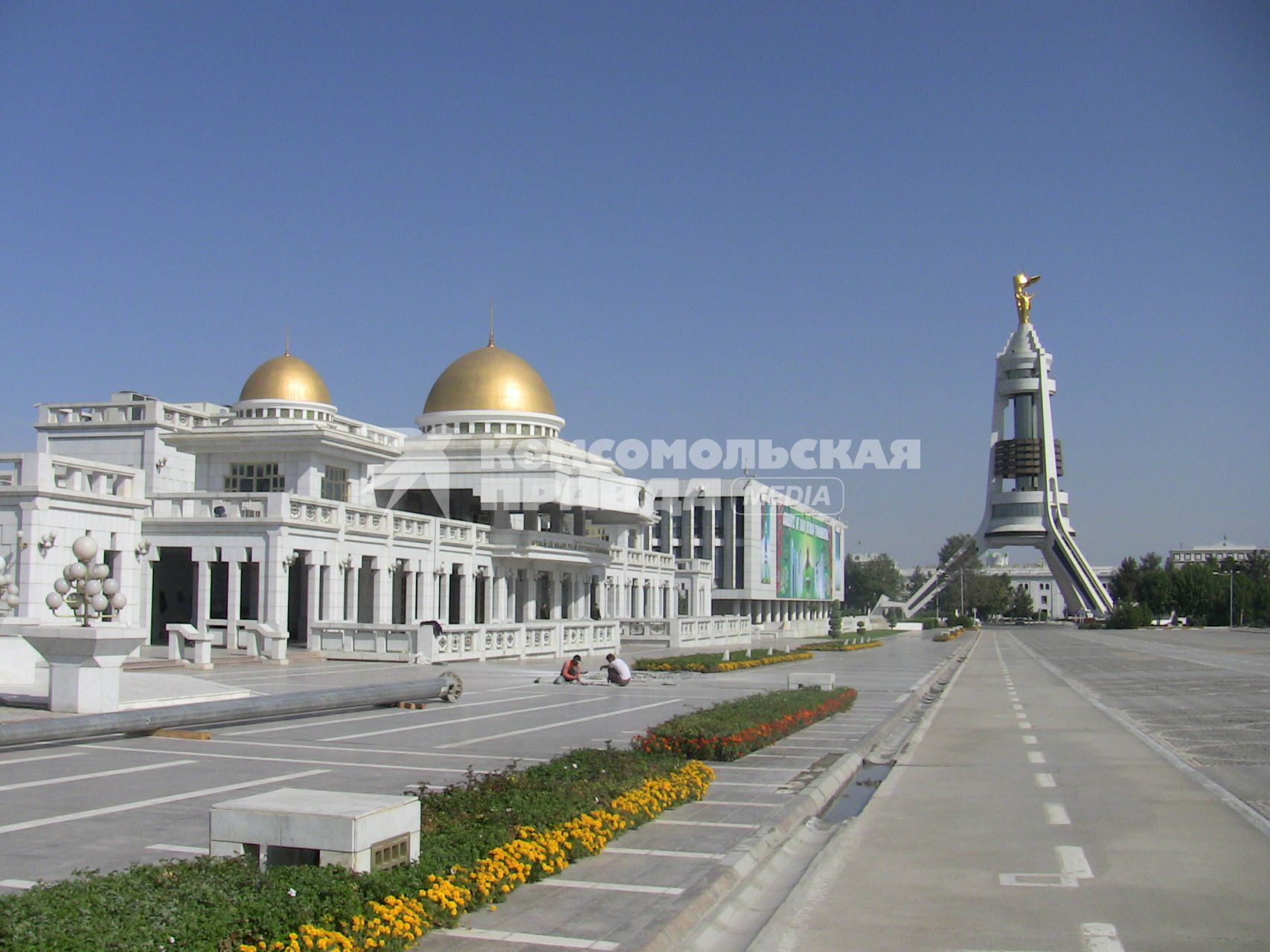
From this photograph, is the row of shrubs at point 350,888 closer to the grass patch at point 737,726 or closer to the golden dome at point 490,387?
the grass patch at point 737,726

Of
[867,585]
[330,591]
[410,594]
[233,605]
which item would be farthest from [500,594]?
[867,585]

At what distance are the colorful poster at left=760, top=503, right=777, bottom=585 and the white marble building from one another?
136 feet

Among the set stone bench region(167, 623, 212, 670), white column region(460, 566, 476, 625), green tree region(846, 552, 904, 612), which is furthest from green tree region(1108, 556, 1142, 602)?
stone bench region(167, 623, 212, 670)

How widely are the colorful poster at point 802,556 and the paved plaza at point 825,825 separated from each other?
318 feet

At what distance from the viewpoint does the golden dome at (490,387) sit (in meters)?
59.8

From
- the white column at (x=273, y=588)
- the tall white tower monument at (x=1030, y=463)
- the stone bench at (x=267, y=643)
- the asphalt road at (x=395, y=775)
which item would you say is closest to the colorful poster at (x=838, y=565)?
the tall white tower monument at (x=1030, y=463)

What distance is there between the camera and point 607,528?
74.1m

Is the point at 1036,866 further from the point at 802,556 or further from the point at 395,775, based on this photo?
the point at 802,556

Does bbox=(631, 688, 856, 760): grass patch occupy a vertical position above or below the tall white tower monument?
below

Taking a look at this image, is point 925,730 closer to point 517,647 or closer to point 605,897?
point 605,897

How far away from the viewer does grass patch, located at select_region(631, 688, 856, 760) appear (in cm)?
1409

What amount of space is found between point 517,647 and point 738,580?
76.0 m

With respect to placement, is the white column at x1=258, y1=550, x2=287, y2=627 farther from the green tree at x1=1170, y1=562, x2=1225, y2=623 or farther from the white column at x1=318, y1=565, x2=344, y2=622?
the green tree at x1=1170, y1=562, x2=1225, y2=623

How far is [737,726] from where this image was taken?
608 inches
